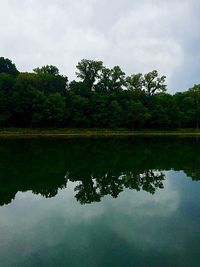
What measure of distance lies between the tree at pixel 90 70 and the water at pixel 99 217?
63.0 meters

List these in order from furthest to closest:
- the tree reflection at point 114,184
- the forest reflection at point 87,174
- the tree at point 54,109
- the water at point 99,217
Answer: the tree at point 54,109, the forest reflection at point 87,174, the tree reflection at point 114,184, the water at point 99,217

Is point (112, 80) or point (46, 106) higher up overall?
point (112, 80)

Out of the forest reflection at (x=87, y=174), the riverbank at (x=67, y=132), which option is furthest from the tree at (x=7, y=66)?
the forest reflection at (x=87, y=174)

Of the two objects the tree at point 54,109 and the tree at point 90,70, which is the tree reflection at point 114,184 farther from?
the tree at point 90,70

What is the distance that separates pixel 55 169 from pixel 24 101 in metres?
44.6

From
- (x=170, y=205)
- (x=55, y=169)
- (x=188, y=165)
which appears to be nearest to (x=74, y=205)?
(x=170, y=205)

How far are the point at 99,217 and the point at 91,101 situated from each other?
60082 millimetres

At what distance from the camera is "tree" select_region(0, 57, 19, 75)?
81375 mm

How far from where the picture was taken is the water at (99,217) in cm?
661

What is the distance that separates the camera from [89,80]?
78.1 meters

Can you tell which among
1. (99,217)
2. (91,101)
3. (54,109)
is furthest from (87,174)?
(91,101)

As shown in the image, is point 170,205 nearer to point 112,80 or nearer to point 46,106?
point 46,106

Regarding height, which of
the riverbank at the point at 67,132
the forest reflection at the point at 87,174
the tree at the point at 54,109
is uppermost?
the tree at the point at 54,109

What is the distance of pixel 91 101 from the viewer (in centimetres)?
6856
